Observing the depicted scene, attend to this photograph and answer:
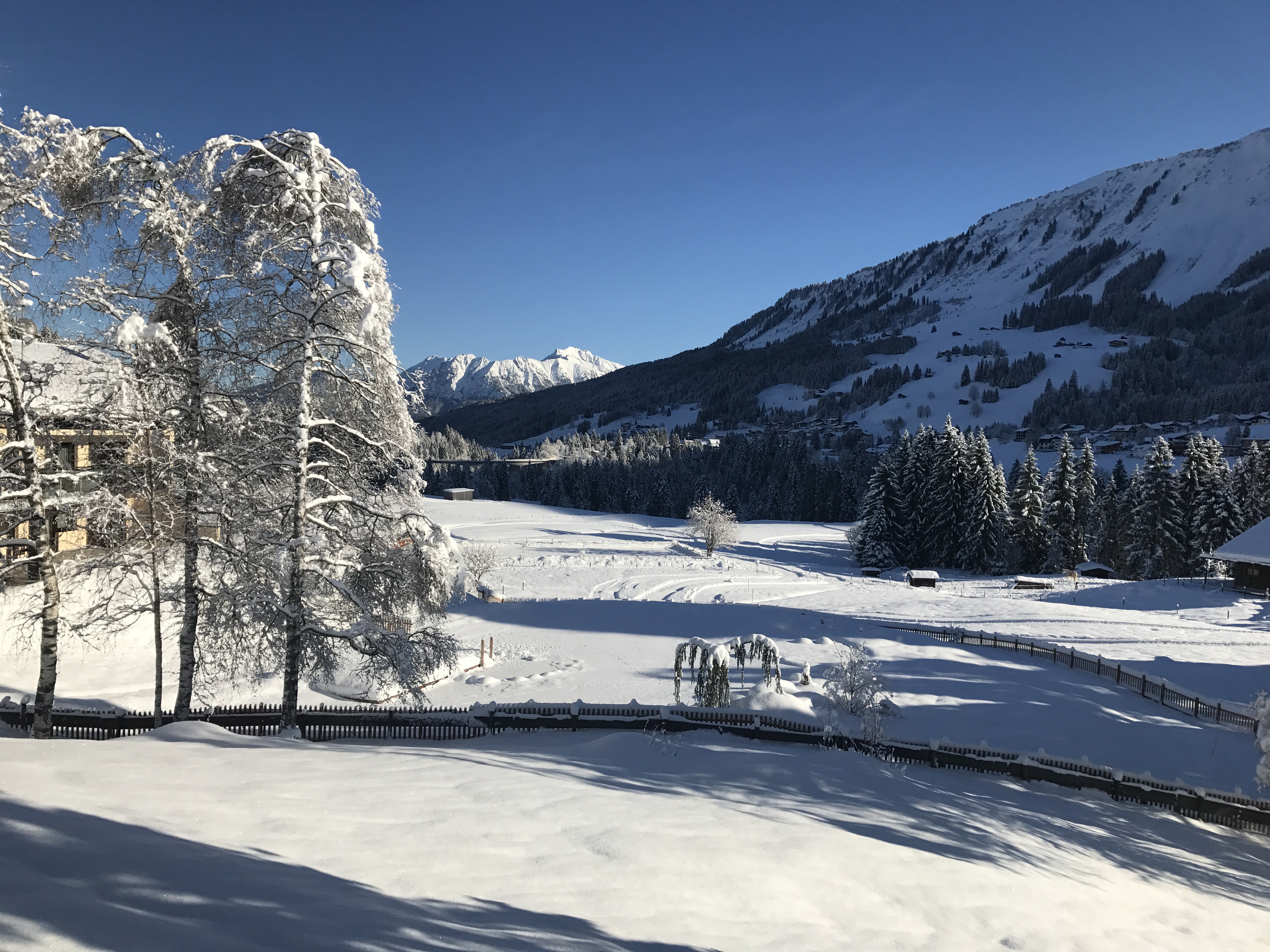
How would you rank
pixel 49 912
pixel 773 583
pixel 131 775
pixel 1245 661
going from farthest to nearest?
pixel 773 583, pixel 1245 661, pixel 131 775, pixel 49 912

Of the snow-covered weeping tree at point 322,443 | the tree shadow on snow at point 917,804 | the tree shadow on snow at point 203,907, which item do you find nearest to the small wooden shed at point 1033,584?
the tree shadow on snow at point 917,804

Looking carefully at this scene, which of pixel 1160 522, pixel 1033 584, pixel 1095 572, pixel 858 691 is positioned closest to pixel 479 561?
pixel 858 691

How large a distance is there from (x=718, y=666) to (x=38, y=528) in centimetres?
1546

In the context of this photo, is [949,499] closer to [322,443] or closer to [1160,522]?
[1160,522]

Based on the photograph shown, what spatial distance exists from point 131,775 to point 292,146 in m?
10.1

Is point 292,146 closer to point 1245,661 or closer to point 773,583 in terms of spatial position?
point 1245,661

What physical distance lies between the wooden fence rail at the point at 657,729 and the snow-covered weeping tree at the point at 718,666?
2.73m

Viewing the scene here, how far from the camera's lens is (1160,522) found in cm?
5653

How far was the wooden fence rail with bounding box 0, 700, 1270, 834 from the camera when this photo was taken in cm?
1309

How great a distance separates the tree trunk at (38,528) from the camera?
10.3 m

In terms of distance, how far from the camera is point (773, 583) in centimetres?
5012

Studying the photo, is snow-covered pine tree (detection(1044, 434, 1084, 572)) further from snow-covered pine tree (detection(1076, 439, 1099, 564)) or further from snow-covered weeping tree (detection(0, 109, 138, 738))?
snow-covered weeping tree (detection(0, 109, 138, 738))

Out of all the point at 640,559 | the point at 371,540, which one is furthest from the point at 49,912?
the point at 640,559

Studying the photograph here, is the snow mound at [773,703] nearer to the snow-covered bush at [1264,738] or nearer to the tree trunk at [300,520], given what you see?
the snow-covered bush at [1264,738]
